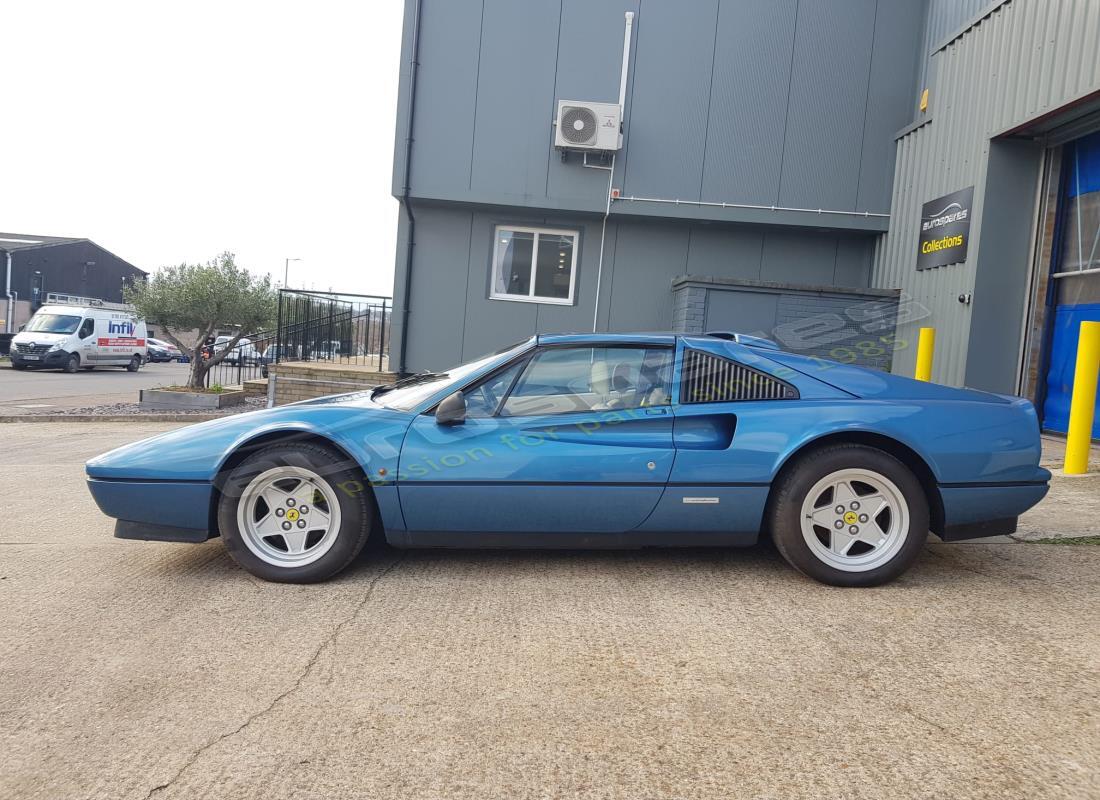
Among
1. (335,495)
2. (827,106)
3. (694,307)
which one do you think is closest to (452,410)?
(335,495)

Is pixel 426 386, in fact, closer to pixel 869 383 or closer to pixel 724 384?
pixel 724 384

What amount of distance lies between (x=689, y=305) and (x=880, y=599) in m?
6.58

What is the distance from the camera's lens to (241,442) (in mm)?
3480

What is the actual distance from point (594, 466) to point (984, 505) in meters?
1.84

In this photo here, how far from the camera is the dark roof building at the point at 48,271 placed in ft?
146

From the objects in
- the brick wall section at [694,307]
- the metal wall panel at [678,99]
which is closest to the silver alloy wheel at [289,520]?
the brick wall section at [694,307]

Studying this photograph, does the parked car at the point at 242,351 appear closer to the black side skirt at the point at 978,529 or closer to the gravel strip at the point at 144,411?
the gravel strip at the point at 144,411

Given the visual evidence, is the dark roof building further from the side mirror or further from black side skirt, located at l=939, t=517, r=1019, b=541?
black side skirt, located at l=939, t=517, r=1019, b=541

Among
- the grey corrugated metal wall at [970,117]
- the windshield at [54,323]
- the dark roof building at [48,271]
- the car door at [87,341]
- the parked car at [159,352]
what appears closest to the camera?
the grey corrugated metal wall at [970,117]

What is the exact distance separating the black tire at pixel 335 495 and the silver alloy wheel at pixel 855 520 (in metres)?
2.06

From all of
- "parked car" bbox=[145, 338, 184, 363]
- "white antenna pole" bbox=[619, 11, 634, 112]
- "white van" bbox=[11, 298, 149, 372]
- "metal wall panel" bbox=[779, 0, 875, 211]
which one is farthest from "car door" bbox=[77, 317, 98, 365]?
"metal wall panel" bbox=[779, 0, 875, 211]

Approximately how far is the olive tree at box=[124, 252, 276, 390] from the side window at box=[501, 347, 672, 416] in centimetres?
1240

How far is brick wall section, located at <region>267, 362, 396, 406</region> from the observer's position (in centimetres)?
1058

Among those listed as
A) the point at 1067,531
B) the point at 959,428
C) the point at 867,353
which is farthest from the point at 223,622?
the point at 867,353
